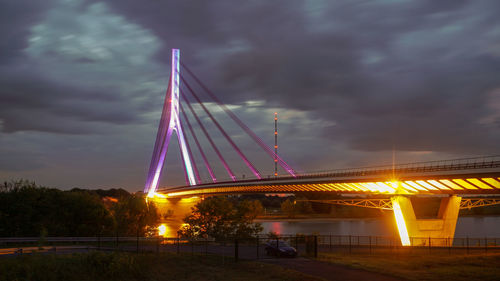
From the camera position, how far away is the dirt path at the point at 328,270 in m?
23.6

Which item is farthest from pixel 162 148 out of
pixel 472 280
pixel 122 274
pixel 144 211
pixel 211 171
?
pixel 472 280

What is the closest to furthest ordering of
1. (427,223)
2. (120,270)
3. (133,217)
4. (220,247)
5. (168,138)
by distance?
(120,270) < (220,247) < (133,217) < (427,223) < (168,138)

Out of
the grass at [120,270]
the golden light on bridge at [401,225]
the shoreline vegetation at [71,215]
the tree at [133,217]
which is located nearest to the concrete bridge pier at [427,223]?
the golden light on bridge at [401,225]

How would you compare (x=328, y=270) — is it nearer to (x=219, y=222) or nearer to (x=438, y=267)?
(x=438, y=267)

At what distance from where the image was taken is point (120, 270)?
24.6m

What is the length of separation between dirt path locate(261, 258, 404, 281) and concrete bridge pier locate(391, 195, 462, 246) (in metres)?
29.6

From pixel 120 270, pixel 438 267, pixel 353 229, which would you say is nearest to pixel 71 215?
pixel 120 270

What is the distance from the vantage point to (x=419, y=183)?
53.3 metres

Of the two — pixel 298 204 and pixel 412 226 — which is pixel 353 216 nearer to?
pixel 298 204

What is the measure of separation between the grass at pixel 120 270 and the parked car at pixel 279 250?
4.66 m

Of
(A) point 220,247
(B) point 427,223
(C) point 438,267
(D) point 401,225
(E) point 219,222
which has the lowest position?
(A) point 220,247

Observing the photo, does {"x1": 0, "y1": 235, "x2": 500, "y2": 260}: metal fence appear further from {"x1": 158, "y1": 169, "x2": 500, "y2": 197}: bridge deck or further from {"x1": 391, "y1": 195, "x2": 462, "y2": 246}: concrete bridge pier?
{"x1": 158, "y1": 169, "x2": 500, "y2": 197}: bridge deck

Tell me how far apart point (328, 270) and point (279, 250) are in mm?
7240

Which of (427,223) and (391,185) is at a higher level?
(391,185)
